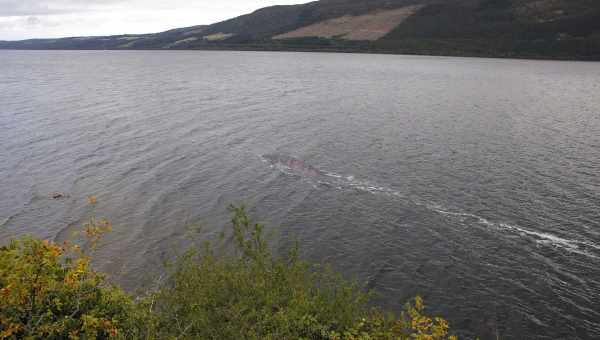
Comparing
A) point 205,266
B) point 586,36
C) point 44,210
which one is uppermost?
point 586,36

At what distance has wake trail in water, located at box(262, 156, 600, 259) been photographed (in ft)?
94.3

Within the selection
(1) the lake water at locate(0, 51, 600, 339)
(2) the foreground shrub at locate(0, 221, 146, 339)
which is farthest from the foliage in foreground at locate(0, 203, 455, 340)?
(1) the lake water at locate(0, 51, 600, 339)

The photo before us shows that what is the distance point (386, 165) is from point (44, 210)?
113 ft

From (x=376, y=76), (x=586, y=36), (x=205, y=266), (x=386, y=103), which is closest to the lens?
(x=205, y=266)

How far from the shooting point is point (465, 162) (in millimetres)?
46156

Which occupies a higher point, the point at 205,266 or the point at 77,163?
the point at 205,266

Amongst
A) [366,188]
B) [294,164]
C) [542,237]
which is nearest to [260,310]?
[542,237]

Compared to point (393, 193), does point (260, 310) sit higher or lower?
higher

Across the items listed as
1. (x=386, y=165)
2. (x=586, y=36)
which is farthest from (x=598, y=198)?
(x=586, y=36)

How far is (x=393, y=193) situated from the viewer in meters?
Answer: 38.2

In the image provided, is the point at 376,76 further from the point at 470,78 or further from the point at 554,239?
the point at 554,239

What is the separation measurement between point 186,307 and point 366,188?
25.9 meters

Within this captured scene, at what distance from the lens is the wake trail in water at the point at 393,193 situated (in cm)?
2873

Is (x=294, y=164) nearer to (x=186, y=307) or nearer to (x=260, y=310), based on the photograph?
(x=260, y=310)
